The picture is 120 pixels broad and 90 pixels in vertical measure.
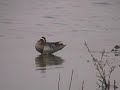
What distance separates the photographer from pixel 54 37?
2.82 m

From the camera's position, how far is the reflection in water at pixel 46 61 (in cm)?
271

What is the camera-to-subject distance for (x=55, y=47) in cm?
277

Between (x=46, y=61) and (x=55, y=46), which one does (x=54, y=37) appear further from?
(x=46, y=61)

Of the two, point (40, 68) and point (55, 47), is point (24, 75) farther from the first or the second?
point (55, 47)

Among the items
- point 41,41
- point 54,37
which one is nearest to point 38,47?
point 41,41

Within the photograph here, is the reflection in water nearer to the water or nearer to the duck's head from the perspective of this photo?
the water

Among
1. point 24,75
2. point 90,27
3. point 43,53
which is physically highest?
point 90,27

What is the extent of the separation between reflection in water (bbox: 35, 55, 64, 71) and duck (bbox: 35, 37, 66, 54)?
4 centimetres

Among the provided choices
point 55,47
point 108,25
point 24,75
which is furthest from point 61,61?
point 108,25

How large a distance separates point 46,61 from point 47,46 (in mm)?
129

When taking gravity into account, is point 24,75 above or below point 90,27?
below

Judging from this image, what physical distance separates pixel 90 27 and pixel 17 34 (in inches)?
25.6

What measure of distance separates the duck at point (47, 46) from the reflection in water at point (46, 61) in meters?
0.04

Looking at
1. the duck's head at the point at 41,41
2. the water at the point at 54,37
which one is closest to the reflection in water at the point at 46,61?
the water at the point at 54,37
